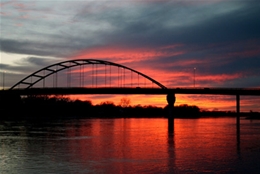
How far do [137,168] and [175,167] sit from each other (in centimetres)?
212

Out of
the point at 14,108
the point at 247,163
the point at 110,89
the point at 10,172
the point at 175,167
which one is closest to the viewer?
the point at 10,172

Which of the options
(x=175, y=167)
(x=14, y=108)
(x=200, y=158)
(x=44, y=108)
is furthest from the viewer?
(x=44, y=108)

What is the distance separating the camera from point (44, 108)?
478 feet

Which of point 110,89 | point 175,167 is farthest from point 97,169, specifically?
point 110,89

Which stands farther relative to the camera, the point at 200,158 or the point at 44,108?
the point at 44,108

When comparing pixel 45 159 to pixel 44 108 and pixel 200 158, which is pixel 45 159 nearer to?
pixel 200 158

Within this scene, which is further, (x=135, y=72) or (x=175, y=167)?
(x=135, y=72)

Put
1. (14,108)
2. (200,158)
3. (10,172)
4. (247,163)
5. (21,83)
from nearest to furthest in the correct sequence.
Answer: (10,172)
(247,163)
(200,158)
(21,83)
(14,108)

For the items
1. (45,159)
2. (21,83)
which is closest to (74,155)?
(45,159)

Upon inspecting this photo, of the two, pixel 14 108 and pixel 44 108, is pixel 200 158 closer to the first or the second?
pixel 14 108

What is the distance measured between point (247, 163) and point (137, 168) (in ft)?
21.7

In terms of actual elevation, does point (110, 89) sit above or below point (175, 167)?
above

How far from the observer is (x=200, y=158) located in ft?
78.5

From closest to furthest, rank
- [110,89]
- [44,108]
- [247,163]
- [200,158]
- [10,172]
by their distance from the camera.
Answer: [10,172] → [247,163] → [200,158] → [110,89] → [44,108]
